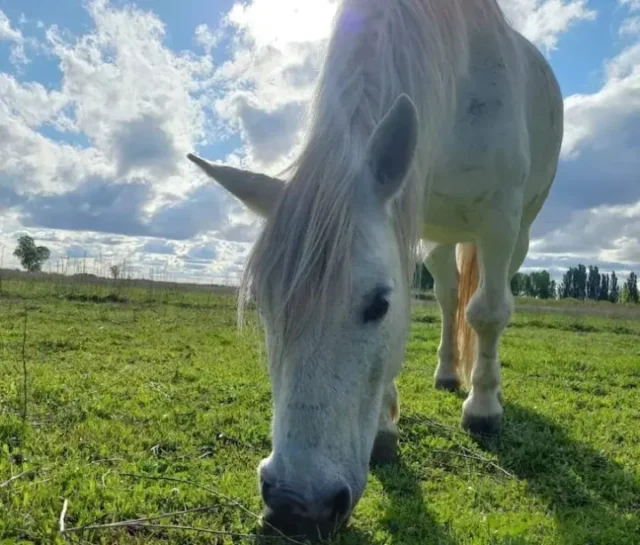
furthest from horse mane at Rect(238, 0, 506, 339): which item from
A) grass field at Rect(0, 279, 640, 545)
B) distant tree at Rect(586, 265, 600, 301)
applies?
distant tree at Rect(586, 265, 600, 301)

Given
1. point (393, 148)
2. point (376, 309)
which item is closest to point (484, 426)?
point (376, 309)

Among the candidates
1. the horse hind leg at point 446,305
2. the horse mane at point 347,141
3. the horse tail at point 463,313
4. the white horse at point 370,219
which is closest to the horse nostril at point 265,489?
the white horse at point 370,219

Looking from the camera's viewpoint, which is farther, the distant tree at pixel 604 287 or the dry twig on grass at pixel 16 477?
the distant tree at pixel 604 287

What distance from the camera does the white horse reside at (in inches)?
74.2

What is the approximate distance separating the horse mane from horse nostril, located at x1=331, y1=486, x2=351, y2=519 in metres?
0.53

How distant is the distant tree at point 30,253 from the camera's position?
5951 centimetres

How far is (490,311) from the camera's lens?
3.93 metres

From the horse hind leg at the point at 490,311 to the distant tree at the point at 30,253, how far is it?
6210 centimetres

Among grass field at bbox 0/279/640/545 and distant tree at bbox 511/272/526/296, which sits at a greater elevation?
distant tree at bbox 511/272/526/296

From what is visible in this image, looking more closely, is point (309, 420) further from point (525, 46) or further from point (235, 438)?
point (525, 46)

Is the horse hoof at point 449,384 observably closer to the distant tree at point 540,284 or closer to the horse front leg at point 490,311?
the horse front leg at point 490,311

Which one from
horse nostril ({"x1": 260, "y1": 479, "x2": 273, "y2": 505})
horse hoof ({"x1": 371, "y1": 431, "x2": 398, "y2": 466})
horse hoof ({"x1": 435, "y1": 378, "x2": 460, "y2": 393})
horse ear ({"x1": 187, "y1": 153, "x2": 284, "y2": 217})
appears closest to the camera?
horse nostril ({"x1": 260, "y1": 479, "x2": 273, "y2": 505})

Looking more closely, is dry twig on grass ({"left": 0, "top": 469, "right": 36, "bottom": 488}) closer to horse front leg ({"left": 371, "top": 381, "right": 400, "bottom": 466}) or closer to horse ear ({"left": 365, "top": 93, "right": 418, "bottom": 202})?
horse front leg ({"left": 371, "top": 381, "right": 400, "bottom": 466})

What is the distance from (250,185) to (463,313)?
3210 millimetres
